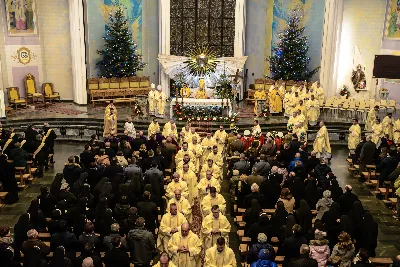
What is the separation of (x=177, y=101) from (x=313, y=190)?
10.9 metres

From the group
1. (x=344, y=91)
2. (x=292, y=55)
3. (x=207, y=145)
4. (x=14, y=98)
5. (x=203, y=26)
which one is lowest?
(x=207, y=145)

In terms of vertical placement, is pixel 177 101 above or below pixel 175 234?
above

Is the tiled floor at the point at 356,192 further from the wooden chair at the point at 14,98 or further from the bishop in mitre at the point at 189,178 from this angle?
the wooden chair at the point at 14,98

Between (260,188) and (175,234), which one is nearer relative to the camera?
(175,234)

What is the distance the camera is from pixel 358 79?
2445cm

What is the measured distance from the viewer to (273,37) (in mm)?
26141

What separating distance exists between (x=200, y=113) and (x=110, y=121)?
4.01 meters

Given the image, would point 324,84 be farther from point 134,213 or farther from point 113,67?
point 134,213

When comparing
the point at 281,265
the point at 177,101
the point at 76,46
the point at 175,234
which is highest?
the point at 76,46

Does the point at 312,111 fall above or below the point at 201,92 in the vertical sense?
below

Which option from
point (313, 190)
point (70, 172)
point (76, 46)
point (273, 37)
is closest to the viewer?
point (313, 190)

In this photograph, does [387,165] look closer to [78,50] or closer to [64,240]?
[64,240]

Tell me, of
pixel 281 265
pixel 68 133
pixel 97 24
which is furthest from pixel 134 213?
pixel 97 24

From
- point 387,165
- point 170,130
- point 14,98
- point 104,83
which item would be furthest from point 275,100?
point 14,98
